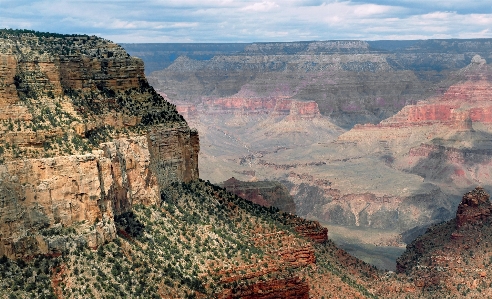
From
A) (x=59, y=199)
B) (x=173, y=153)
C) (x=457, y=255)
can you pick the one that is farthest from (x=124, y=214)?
(x=457, y=255)

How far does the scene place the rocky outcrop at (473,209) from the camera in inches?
2995

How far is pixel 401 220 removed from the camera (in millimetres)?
138000

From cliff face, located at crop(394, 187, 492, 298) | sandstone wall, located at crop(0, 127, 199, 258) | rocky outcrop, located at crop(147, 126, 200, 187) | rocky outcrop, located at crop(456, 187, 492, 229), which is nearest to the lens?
sandstone wall, located at crop(0, 127, 199, 258)

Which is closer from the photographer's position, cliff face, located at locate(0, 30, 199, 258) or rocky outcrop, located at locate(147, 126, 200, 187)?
cliff face, located at locate(0, 30, 199, 258)

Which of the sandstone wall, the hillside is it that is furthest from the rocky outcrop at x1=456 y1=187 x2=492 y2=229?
the sandstone wall

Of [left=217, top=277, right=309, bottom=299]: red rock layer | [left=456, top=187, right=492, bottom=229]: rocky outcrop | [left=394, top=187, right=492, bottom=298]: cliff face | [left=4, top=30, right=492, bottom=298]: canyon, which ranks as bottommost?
[left=394, top=187, right=492, bottom=298]: cliff face

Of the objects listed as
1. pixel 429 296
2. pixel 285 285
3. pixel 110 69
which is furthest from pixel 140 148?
pixel 429 296

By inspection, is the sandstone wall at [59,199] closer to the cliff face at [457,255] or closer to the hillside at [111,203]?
the hillside at [111,203]

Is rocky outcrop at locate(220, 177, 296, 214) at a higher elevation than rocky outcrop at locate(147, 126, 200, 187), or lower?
lower

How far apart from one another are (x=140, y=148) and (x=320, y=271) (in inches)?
627

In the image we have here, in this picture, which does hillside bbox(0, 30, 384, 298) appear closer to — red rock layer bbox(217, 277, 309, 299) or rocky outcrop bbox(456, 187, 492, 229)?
red rock layer bbox(217, 277, 309, 299)

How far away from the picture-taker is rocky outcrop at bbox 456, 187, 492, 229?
7606cm

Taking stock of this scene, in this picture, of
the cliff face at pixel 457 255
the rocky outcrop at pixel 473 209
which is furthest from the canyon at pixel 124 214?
the rocky outcrop at pixel 473 209

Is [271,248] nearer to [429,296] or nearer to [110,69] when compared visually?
[110,69]
